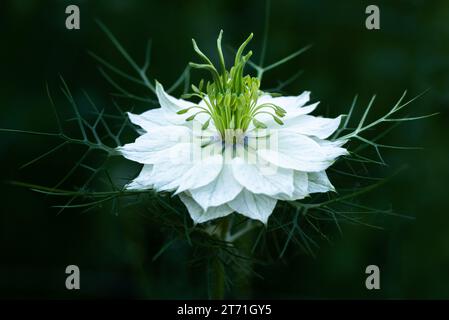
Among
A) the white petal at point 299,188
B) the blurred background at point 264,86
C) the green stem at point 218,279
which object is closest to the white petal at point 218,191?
the white petal at point 299,188

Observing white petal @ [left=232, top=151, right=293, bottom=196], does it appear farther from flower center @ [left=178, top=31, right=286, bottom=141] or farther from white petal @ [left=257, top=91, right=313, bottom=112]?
white petal @ [left=257, top=91, right=313, bottom=112]

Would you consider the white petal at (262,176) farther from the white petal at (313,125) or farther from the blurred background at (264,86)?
the blurred background at (264,86)

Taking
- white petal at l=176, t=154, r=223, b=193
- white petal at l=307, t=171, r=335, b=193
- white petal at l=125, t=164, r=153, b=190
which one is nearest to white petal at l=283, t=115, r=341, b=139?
white petal at l=307, t=171, r=335, b=193

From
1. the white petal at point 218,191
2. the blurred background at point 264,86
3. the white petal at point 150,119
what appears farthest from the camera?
the blurred background at point 264,86

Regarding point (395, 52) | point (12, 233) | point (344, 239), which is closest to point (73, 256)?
point (12, 233)
